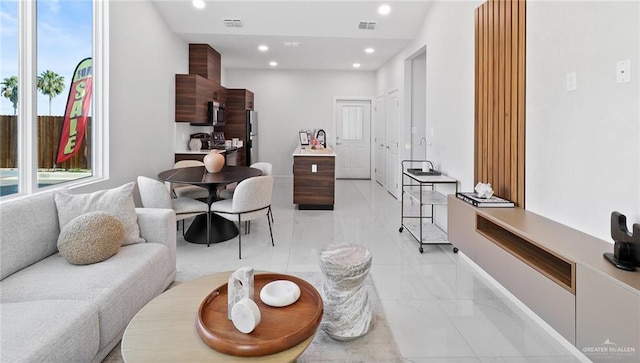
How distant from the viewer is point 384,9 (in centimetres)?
516

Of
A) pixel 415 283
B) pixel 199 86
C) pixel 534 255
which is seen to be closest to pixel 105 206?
pixel 415 283

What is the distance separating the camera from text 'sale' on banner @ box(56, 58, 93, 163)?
331cm

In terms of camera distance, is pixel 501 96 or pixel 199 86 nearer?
pixel 501 96

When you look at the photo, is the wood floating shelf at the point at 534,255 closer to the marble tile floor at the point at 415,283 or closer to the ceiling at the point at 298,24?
the marble tile floor at the point at 415,283

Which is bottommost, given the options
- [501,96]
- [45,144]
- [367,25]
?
[45,144]

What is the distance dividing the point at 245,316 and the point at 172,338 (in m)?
0.30

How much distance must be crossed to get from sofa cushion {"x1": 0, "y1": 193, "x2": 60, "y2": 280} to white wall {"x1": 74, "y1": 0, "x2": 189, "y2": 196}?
1.05 metres

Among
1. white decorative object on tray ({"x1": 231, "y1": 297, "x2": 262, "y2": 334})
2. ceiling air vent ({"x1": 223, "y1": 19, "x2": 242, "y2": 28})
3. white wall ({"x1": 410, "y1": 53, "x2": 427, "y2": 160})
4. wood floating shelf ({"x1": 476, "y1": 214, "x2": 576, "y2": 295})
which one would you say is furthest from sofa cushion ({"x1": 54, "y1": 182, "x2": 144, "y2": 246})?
white wall ({"x1": 410, "y1": 53, "x2": 427, "y2": 160})

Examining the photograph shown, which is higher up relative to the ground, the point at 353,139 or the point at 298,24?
the point at 298,24

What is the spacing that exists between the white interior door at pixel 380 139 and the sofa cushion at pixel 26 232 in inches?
256

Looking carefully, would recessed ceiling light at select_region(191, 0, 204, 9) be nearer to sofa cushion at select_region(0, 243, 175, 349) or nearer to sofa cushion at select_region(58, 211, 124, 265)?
sofa cushion at select_region(58, 211, 124, 265)

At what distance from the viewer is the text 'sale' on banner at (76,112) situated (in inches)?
130

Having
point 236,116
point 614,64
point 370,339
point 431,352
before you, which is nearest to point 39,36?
point 370,339

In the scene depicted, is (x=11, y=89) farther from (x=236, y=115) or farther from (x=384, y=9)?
(x=236, y=115)
